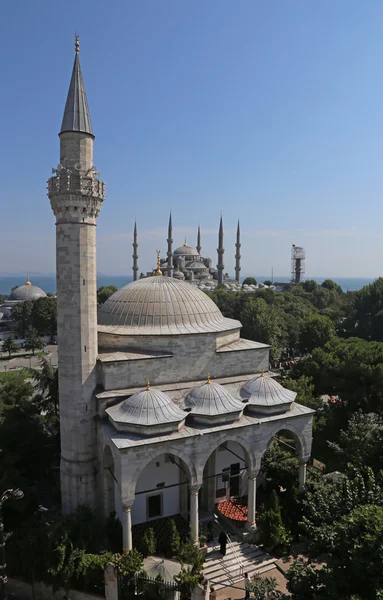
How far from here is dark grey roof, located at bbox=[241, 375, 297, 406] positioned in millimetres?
16469

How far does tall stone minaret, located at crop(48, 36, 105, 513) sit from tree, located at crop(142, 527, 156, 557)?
3.21m

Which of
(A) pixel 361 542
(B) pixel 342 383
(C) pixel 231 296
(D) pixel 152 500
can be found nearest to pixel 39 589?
(D) pixel 152 500

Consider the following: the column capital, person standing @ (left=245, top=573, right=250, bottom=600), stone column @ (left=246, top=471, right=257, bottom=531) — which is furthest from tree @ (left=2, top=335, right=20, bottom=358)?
person standing @ (left=245, top=573, right=250, bottom=600)

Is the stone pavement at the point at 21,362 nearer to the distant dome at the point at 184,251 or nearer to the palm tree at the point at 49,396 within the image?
the palm tree at the point at 49,396

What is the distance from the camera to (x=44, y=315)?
53.9 m

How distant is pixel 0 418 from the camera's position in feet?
60.3

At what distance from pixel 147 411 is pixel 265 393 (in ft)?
17.7

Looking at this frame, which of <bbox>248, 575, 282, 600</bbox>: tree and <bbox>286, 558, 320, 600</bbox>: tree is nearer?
<bbox>286, 558, 320, 600</bbox>: tree

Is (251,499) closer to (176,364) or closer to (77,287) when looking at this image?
(176,364)

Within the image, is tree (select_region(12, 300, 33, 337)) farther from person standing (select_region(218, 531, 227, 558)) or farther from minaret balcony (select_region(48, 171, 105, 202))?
person standing (select_region(218, 531, 227, 558))

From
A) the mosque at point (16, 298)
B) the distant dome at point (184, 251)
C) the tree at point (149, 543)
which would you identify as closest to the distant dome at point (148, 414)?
the tree at point (149, 543)

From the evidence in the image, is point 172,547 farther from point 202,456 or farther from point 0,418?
point 0,418

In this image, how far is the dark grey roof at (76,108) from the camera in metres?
15.0

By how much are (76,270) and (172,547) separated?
1093cm
